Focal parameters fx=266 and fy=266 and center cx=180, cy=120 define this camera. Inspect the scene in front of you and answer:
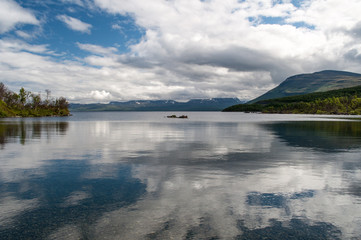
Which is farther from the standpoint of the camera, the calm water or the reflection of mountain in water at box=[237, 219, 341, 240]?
the calm water

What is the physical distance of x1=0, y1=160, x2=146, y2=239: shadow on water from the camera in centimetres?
1049

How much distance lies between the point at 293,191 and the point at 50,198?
13.4 meters

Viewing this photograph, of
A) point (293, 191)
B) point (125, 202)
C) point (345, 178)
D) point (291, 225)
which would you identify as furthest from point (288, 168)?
point (125, 202)

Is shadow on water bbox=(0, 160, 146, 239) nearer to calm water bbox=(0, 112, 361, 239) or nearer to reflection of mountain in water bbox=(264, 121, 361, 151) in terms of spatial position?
calm water bbox=(0, 112, 361, 239)

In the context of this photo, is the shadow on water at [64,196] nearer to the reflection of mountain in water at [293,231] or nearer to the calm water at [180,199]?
the calm water at [180,199]

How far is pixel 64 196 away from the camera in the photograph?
14.3m

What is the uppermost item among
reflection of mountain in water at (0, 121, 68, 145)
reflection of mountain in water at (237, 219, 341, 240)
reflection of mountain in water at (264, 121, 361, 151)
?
reflection of mountain in water at (237, 219, 341, 240)

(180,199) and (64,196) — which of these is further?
(64,196)

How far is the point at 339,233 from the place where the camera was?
10055mm

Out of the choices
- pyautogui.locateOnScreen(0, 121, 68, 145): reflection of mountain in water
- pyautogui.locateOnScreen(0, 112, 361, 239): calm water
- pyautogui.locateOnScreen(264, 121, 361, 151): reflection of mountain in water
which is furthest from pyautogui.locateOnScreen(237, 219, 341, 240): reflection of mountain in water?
pyautogui.locateOnScreen(0, 121, 68, 145): reflection of mountain in water

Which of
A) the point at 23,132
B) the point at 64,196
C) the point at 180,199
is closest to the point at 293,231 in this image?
the point at 180,199

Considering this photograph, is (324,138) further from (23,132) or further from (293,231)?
(23,132)

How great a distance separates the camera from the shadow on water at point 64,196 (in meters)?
10.5

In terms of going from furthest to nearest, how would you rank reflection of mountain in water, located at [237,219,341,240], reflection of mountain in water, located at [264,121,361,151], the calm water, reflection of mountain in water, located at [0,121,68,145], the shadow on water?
reflection of mountain in water, located at [0,121,68,145], reflection of mountain in water, located at [264,121,361,151], the shadow on water, the calm water, reflection of mountain in water, located at [237,219,341,240]
